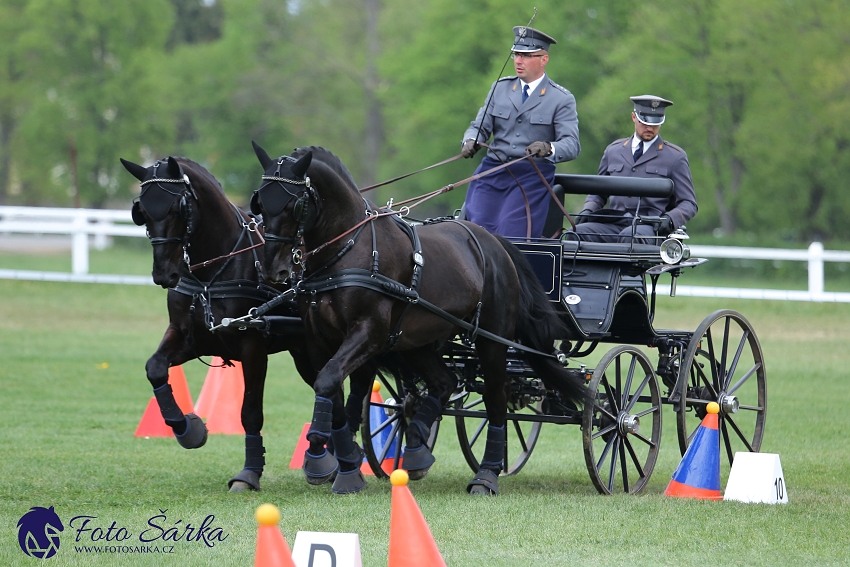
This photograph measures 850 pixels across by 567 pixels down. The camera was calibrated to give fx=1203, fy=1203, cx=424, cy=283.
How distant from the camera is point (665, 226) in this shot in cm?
781

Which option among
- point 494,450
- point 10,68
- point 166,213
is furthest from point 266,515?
point 10,68

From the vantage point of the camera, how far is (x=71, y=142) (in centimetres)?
3344

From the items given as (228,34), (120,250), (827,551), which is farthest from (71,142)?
(827,551)

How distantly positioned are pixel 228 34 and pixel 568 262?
36.7 m

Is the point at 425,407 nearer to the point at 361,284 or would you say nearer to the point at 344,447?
the point at 344,447

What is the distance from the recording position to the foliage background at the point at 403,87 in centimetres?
2802

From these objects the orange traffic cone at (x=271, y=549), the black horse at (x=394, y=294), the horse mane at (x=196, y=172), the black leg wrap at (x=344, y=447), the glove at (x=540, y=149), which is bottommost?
the black leg wrap at (x=344, y=447)

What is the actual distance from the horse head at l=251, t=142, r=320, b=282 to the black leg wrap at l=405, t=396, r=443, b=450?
152 centimetres

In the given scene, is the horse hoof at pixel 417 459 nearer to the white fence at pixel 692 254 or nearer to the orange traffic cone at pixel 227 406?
the orange traffic cone at pixel 227 406

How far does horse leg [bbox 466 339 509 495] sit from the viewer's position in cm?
716

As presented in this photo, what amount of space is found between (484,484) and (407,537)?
8.35 feet

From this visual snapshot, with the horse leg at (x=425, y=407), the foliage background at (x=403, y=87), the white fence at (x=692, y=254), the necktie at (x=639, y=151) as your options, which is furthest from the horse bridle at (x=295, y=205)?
the foliage background at (x=403, y=87)

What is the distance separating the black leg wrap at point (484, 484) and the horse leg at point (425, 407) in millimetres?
281

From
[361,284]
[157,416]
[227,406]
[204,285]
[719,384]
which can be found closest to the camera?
[361,284]
